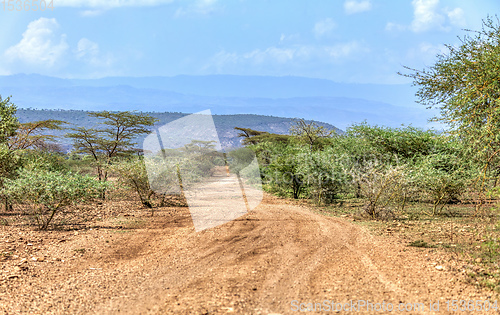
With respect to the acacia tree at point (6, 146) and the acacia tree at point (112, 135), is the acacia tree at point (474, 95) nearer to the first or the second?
the acacia tree at point (6, 146)

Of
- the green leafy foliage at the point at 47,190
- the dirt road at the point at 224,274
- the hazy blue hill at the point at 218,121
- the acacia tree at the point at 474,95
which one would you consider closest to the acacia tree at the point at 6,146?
the green leafy foliage at the point at 47,190

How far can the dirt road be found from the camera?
4.58 meters

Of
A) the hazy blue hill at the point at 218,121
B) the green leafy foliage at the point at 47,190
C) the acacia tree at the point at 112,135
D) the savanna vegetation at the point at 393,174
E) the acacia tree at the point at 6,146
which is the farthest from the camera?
the hazy blue hill at the point at 218,121

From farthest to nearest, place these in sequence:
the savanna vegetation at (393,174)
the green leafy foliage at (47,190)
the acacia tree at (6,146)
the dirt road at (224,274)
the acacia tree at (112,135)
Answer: the acacia tree at (112,135)
the acacia tree at (6,146)
the green leafy foliage at (47,190)
the savanna vegetation at (393,174)
the dirt road at (224,274)

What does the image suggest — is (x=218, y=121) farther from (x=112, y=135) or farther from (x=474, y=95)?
(x=474, y=95)

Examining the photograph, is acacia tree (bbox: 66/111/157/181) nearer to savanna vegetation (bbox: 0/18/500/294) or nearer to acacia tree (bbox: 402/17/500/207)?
savanna vegetation (bbox: 0/18/500/294)

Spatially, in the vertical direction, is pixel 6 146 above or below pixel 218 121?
below

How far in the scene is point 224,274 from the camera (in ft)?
18.5

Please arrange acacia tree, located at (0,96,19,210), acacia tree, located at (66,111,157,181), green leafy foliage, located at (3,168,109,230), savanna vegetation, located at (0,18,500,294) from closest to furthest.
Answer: savanna vegetation, located at (0,18,500,294) < green leafy foliage, located at (3,168,109,230) < acacia tree, located at (0,96,19,210) < acacia tree, located at (66,111,157,181)

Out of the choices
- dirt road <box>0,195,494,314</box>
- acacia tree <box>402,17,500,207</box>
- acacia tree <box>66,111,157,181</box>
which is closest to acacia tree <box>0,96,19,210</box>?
dirt road <box>0,195,494,314</box>

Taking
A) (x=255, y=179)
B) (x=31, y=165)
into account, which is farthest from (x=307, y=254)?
(x=255, y=179)

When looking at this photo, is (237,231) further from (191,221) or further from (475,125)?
(475,125)

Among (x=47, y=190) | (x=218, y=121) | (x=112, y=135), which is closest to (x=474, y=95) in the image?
(x=47, y=190)

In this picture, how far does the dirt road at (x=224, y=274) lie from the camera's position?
458 centimetres
